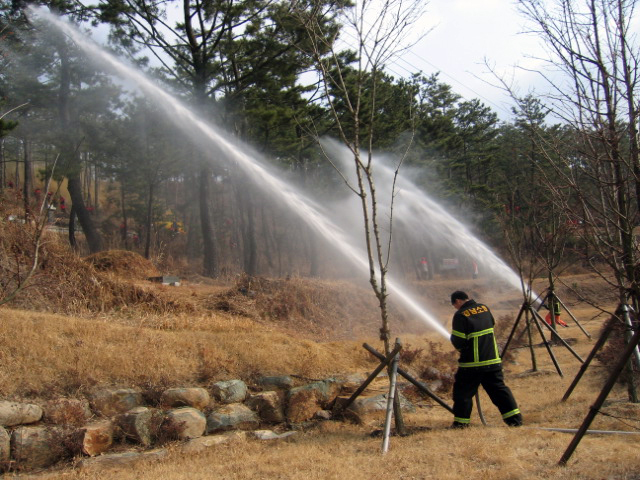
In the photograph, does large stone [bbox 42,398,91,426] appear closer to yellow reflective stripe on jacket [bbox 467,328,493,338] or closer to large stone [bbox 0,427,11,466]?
large stone [bbox 0,427,11,466]

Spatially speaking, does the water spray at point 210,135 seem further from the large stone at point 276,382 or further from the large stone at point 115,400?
the large stone at point 115,400

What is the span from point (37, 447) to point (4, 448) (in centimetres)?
30

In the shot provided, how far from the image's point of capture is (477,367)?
614cm

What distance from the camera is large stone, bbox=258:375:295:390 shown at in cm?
763

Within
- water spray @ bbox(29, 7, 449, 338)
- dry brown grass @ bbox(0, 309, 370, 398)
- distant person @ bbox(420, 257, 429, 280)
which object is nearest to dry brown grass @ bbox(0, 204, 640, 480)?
dry brown grass @ bbox(0, 309, 370, 398)

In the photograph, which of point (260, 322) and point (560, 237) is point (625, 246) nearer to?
point (560, 237)

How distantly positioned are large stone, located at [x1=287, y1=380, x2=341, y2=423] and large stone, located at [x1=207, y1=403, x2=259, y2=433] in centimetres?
55

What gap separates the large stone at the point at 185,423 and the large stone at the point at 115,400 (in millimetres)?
548

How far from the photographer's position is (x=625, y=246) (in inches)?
203

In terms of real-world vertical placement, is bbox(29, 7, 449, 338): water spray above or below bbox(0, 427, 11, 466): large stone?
above

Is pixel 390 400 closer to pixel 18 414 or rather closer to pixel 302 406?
pixel 302 406

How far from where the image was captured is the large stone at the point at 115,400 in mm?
6176

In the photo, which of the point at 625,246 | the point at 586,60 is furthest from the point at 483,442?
the point at 586,60

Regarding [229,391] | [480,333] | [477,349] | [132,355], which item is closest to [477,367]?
[477,349]
